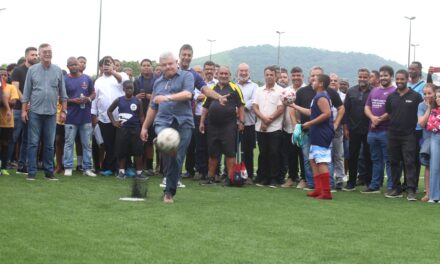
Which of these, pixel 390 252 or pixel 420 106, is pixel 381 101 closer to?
pixel 420 106

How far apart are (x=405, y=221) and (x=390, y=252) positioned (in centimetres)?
222

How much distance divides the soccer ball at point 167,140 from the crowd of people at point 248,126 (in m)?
1.91

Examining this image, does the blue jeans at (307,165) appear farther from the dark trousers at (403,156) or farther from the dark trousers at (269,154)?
the dark trousers at (403,156)

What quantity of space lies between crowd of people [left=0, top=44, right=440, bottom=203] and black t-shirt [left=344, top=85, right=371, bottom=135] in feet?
0.06

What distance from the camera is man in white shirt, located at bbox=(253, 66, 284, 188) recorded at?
523 inches

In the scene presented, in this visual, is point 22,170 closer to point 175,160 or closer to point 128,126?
point 128,126

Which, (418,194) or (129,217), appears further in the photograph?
(418,194)

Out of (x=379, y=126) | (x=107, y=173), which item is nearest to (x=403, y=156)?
(x=379, y=126)

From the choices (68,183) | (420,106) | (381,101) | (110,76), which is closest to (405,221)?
(420,106)

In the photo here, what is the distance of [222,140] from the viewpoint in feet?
41.9

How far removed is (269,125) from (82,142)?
11.7 ft

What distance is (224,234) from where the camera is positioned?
24.5ft

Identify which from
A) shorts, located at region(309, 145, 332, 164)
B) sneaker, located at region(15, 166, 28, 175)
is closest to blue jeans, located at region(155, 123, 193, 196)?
shorts, located at region(309, 145, 332, 164)

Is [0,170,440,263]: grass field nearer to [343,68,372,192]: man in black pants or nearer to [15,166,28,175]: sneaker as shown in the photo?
[343,68,372,192]: man in black pants
